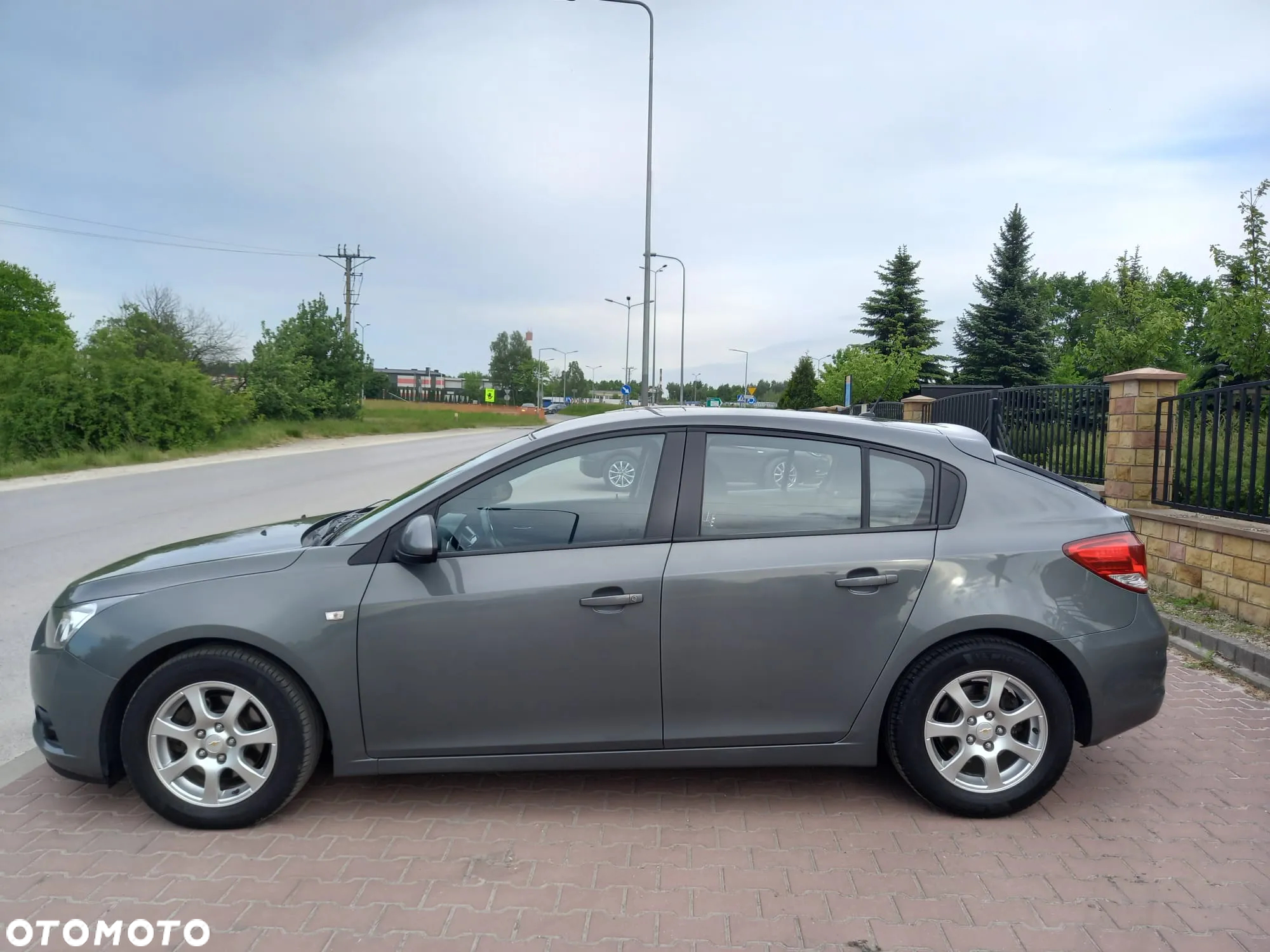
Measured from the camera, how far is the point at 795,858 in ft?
10.9

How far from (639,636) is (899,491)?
1.23m

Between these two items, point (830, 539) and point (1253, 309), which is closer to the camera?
point (830, 539)

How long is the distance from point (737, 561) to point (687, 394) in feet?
296

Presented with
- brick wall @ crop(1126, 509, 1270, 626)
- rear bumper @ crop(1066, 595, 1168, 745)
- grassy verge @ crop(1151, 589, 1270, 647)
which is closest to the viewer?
rear bumper @ crop(1066, 595, 1168, 745)

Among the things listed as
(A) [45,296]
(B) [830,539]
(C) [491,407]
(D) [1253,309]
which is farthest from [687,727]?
(C) [491,407]

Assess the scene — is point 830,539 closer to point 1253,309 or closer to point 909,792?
point 909,792

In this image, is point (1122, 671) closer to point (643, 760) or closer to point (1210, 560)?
point (643, 760)

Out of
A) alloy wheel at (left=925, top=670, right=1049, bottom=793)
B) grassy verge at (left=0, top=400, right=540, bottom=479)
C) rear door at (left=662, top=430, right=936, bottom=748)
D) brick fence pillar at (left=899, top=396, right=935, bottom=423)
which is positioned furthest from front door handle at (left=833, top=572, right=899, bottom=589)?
grassy verge at (left=0, top=400, right=540, bottom=479)

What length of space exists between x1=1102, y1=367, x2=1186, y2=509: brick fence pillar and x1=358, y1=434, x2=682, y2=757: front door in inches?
243

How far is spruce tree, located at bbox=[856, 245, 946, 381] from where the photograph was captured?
51219mm

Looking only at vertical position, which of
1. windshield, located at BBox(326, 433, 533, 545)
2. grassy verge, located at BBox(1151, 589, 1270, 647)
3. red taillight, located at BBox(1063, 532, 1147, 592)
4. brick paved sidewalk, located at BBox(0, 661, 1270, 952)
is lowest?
brick paved sidewalk, located at BBox(0, 661, 1270, 952)

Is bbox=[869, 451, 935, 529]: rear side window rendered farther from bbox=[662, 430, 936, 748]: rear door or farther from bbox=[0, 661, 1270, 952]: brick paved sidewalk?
bbox=[0, 661, 1270, 952]: brick paved sidewalk

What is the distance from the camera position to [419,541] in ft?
11.3

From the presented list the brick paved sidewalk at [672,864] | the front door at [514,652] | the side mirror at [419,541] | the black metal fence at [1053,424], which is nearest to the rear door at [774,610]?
the front door at [514,652]
